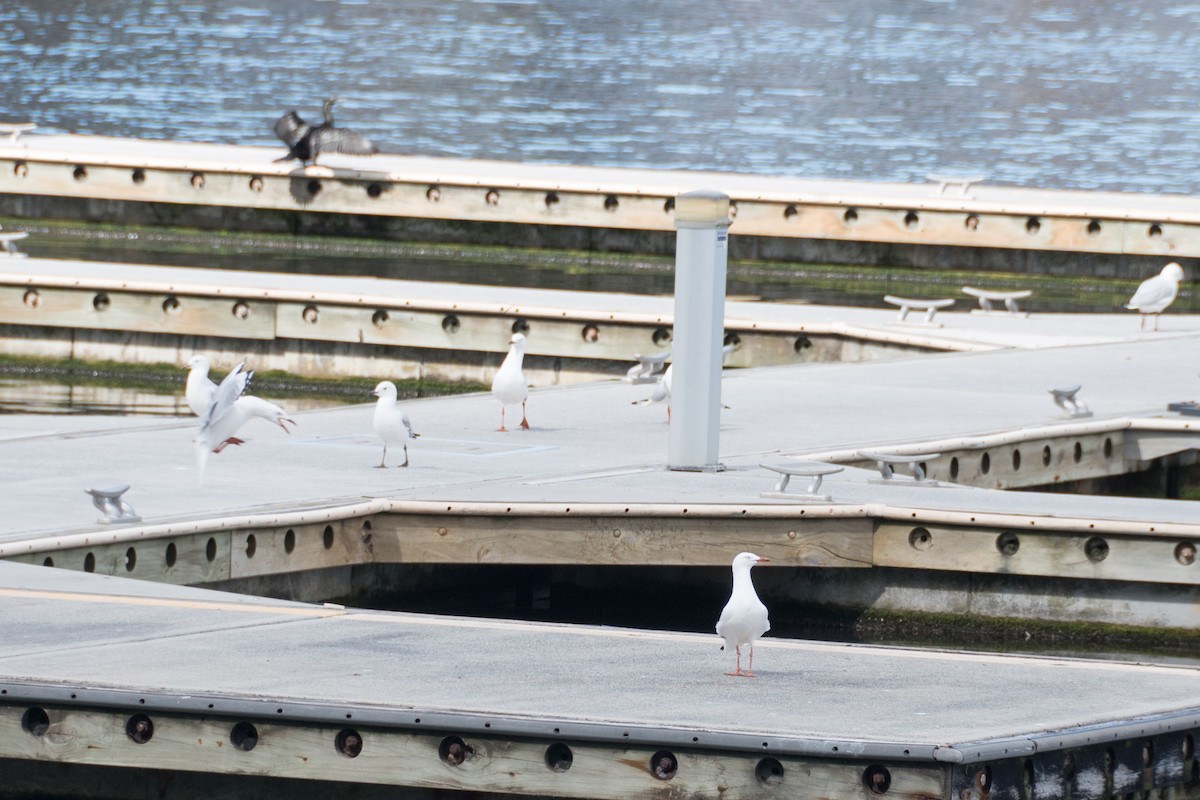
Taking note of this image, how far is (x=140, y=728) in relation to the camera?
8633mm

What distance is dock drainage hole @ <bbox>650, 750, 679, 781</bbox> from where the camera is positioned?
820 centimetres

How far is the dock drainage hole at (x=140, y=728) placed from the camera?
8.62 m

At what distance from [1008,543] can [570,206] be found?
59.2 feet

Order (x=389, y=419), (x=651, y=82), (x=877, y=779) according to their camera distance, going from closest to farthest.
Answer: (x=877, y=779) < (x=389, y=419) < (x=651, y=82)

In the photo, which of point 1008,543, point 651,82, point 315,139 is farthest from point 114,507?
point 651,82

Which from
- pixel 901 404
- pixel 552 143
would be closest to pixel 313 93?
pixel 552 143

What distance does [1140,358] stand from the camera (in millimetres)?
19750

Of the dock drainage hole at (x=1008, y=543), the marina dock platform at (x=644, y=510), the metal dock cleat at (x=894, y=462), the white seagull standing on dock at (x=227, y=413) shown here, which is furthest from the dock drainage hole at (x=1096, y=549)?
the white seagull standing on dock at (x=227, y=413)

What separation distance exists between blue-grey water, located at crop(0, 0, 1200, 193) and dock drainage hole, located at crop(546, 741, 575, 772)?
37.4m

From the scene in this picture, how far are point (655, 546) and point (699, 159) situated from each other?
125 feet

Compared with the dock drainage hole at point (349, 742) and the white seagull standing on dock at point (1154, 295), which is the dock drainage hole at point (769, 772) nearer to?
the dock drainage hole at point (349, 742)

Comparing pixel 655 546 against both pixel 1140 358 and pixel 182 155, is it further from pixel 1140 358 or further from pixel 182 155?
pixel 182 155

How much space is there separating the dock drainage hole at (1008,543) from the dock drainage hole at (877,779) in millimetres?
4795

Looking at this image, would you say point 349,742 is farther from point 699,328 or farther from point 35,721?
point 699,328
